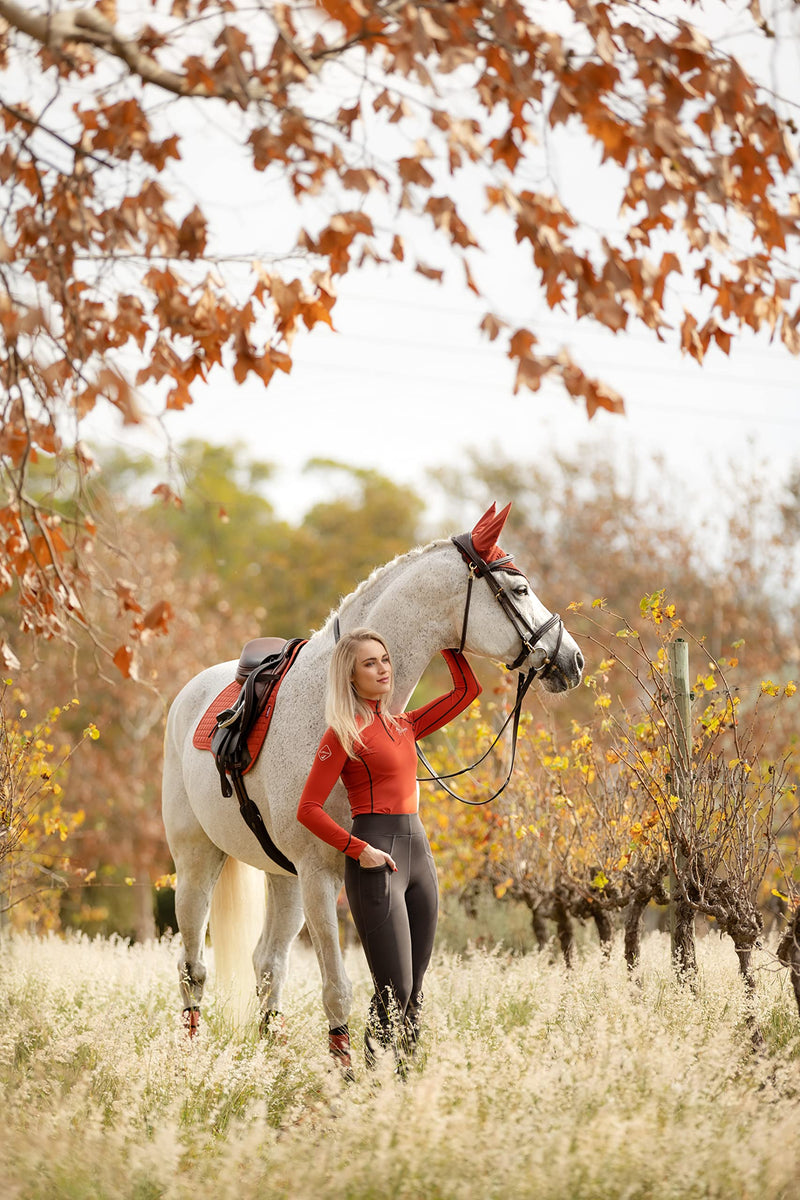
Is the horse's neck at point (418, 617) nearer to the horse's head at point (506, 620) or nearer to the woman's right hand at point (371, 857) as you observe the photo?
the horse's head at point (506, 620)

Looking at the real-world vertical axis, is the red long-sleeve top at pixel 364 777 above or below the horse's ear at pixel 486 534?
below

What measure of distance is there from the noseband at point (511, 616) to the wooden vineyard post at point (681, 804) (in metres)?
1.00

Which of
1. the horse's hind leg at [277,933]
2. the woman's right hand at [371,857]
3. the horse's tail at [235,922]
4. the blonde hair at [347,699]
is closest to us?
the woman's right hand at [371,857]

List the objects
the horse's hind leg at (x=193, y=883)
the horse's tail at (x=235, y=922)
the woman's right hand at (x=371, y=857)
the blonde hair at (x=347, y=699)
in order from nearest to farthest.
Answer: the woman's right hand at (x=371, y=857), the blonde hair at (x=347, y=699), the horse's hind leg at (x=193, y=883), the horse's tail at (x=235, y=922)

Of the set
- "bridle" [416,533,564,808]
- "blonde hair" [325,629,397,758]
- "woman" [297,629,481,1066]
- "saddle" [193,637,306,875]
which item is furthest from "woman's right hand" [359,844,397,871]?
"saddle" [193,637,306,875]

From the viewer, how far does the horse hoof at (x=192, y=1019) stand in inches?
183

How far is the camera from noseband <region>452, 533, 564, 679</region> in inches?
152

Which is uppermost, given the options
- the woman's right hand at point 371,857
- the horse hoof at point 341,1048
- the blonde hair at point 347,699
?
the blonde hair at point 347,699

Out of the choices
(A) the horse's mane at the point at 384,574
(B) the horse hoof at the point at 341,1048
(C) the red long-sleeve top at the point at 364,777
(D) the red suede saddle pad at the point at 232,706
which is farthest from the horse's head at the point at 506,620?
(B) the horse hoof at the point at 341,1048

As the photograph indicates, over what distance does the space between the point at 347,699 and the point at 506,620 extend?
67 cm

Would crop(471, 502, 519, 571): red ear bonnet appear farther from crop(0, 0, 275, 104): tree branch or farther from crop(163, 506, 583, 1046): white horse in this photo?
crop(0, 0, 275, 104): tree branch

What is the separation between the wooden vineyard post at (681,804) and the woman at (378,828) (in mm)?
1289

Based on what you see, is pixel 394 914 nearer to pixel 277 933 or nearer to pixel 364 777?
pixel 364 777

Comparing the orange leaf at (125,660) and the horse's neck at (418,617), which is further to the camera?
the horse's neck at (418,617)
